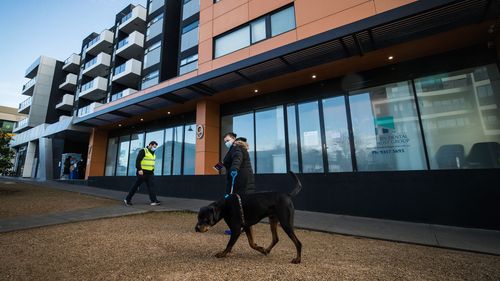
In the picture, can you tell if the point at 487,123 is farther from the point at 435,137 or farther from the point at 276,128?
the point at 276,128

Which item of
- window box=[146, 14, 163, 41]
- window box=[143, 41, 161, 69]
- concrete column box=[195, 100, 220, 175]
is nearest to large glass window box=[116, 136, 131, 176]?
window box=[143, 41, 161, 69]

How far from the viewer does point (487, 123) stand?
6.53 m

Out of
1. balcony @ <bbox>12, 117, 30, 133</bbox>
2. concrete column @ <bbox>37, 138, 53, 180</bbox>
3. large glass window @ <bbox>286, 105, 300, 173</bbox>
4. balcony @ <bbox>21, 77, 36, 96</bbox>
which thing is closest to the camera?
large glass window @ <bbox>286, 105, 300, 173</bbox>

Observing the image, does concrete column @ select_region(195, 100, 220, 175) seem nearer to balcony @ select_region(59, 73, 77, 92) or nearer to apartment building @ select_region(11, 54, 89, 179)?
apartment building @ select_region(11, 54, 89, 179)

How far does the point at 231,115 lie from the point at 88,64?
25747 mm

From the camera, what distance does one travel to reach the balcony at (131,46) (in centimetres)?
2248

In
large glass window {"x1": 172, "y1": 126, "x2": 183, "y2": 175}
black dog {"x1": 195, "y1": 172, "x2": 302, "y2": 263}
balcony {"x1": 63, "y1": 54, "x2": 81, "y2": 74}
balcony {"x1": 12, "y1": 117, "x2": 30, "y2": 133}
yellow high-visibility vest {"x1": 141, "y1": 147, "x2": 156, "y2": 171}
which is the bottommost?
black dog {"x1": 195, "y1": 172, "x2": 302, "y2": 263}

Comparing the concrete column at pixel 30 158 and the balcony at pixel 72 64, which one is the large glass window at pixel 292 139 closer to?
the concrete column at pixel 30 158

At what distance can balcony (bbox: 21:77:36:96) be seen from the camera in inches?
1320

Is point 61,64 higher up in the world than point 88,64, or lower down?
higher up

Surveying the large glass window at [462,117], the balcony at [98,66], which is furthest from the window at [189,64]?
the balcony at [98,66]

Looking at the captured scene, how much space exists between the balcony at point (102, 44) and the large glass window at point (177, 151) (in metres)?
21.8

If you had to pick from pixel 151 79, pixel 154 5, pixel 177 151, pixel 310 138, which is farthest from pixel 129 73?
pixel 310 138

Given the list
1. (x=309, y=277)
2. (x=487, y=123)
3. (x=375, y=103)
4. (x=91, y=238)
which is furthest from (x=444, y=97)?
(x=91, y=238)
